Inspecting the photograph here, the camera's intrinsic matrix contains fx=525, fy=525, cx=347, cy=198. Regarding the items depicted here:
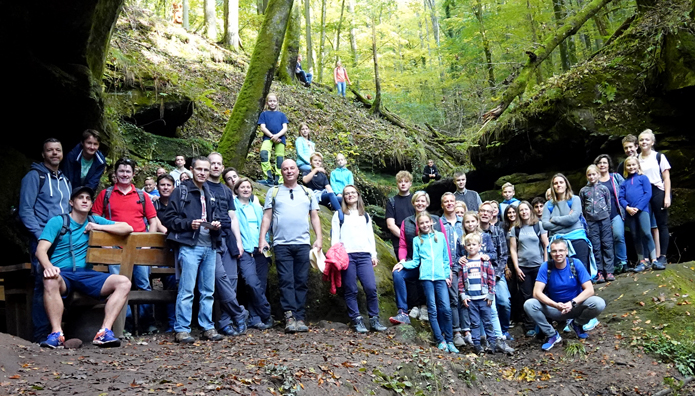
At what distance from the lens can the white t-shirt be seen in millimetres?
8688

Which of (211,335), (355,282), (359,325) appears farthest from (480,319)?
(211,335)

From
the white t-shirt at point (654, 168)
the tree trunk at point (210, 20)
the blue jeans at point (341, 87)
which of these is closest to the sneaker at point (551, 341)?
the white t-shirt at point (654, 168)

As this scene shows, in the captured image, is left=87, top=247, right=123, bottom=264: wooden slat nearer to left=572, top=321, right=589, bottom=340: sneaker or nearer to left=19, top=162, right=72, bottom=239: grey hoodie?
left=19, top=162, right=72, bottom=239: grey hoodie

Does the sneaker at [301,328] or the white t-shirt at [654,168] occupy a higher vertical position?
the white t-shirt at [654,168]

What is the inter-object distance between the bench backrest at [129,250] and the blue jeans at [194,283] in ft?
1.15

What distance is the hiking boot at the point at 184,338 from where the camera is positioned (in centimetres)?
609

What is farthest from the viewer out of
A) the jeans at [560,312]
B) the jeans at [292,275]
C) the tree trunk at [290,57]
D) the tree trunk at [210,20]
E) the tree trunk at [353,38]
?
the tree trunk at [353,38]

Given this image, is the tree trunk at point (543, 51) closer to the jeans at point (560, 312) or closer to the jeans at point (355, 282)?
the jeans at point (560, 312)

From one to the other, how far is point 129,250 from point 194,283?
0.84 meters

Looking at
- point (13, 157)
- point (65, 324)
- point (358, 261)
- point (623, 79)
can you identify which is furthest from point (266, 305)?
point (623, 79)

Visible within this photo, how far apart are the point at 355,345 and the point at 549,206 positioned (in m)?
4.51

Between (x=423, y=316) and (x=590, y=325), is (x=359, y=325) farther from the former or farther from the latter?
(x=590, y=325)

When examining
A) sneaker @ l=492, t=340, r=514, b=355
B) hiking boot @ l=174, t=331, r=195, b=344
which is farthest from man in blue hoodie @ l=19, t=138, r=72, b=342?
sneaker @ l=492, t=340, r=514, b=355

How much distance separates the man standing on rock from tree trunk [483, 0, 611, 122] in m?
7.90
